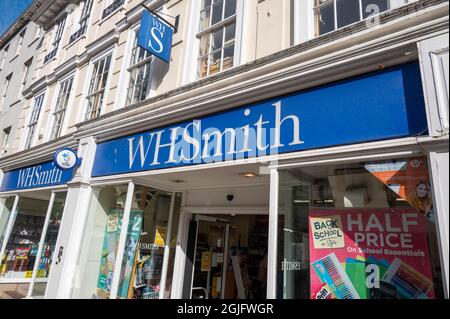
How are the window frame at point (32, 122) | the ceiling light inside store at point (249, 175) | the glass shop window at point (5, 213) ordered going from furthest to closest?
the window frame at point (32, 122) < the glass shop window at point (5, 213) < the ceiling light inside store at point (249, 175)

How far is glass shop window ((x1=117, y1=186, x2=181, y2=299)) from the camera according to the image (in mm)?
5328

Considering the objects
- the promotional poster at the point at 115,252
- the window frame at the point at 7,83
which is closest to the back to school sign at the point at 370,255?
the promotional poster at the point at 115,252

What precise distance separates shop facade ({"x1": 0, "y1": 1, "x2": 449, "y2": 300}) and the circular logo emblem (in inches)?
10.5

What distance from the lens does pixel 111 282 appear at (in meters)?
5.17

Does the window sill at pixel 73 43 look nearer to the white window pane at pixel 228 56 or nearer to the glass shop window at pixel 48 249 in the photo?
the glass shop window at pixel 48 249

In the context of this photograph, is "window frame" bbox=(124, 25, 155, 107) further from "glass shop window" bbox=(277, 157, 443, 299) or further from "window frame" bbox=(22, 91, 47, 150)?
"window frame" bbox=(22, 91, 47, 150)

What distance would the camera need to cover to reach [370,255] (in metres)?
2.87

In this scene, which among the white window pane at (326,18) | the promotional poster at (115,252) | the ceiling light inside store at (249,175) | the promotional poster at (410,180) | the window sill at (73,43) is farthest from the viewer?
the window sill at (73,43)

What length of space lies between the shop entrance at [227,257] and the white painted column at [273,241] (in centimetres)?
279

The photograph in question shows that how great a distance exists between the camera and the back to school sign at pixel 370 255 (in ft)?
8.68

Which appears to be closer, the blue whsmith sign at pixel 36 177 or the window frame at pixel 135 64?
the window frame at pixel 135 64
